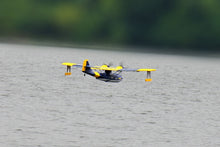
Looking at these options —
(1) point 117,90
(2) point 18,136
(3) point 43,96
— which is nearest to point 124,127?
(2) point 18,136

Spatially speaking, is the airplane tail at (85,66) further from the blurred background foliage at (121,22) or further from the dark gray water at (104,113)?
the blurred background foliage at (121,22)

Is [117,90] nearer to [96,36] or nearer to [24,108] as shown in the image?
[24,108]

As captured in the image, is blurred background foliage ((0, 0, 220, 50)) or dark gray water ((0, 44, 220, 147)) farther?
blurred background foliage ((0, 0, 220, 50))

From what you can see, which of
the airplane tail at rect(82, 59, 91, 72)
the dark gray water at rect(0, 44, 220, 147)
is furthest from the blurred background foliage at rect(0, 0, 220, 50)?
the airplane tail at rect(82, 59, 91, 72)

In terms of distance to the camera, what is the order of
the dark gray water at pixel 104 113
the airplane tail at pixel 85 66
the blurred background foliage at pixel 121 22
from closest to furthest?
1. the dark gray water at pixel 104 113
2. the airplane tail at pixel 85 66
3. the blurred background foliage at pixel 121 22

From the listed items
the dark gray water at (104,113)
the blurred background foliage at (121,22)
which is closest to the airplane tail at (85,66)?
the dark gray water at (104,113)

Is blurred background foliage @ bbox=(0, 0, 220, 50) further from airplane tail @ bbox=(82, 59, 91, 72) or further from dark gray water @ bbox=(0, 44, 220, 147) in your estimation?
airplane tail @ bbox=(82, 59, 91, 72)

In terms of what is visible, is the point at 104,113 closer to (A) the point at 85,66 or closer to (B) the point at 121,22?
(A) the point at 85,66
